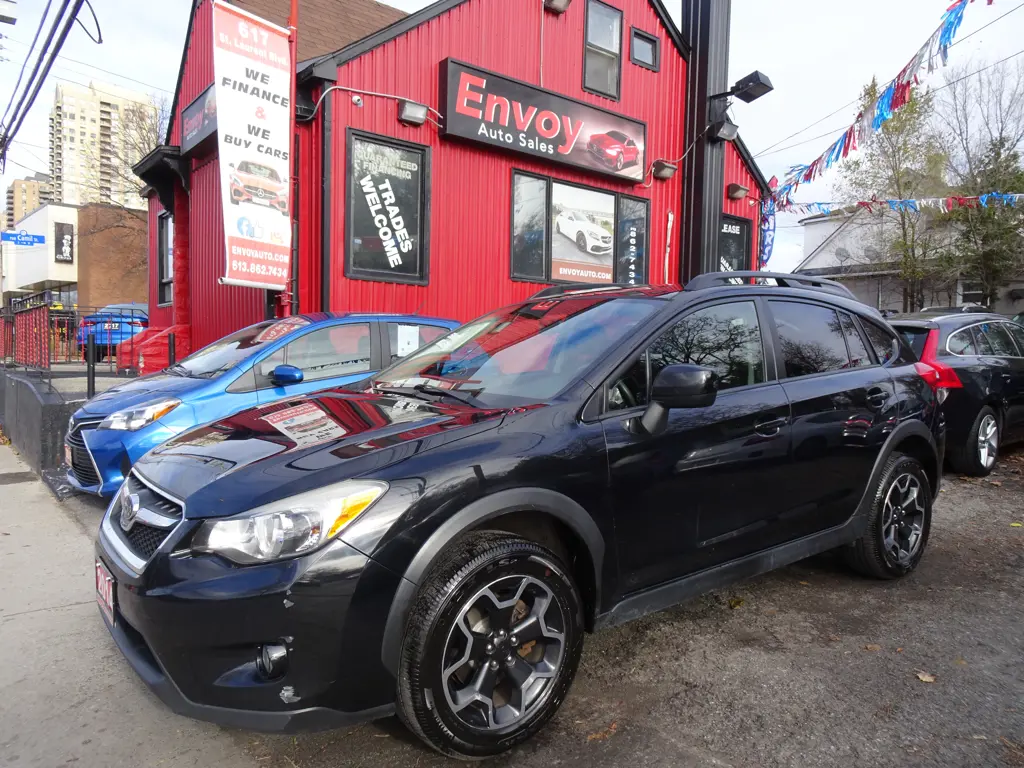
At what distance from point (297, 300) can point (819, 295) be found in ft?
20.6

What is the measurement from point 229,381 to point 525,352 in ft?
10.1

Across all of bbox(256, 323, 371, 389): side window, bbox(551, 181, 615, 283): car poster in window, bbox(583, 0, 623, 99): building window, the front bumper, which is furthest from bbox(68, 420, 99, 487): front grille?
bbox(583, 0, 623, 99): building window

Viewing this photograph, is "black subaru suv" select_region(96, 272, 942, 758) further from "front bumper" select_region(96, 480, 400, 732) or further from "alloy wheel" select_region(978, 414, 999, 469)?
"alloy wheel" select_region(978, 414, 999, 469)

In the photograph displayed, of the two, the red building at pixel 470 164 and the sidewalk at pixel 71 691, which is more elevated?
the red building at pixel 470 164

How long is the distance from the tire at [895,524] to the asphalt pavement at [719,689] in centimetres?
13

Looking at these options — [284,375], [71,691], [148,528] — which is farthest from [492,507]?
[284,375]

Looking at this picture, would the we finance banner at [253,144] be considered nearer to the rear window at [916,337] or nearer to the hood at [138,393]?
the hood at [138,393]

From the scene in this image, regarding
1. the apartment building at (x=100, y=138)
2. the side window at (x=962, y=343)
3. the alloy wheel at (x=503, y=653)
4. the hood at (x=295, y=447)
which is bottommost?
the alloy wheel at (x=503, y=653)

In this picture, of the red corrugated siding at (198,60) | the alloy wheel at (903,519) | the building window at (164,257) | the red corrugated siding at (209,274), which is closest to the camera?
the alloy wheel at (903,519)

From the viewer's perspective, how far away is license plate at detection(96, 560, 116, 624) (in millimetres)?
2324

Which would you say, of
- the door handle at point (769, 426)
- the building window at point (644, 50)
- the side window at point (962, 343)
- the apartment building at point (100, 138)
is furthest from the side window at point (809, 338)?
the apartment building at point (100, 138)

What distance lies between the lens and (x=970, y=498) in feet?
18.8

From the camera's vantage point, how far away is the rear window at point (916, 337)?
6177mm

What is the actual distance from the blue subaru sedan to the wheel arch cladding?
3.00 metres
